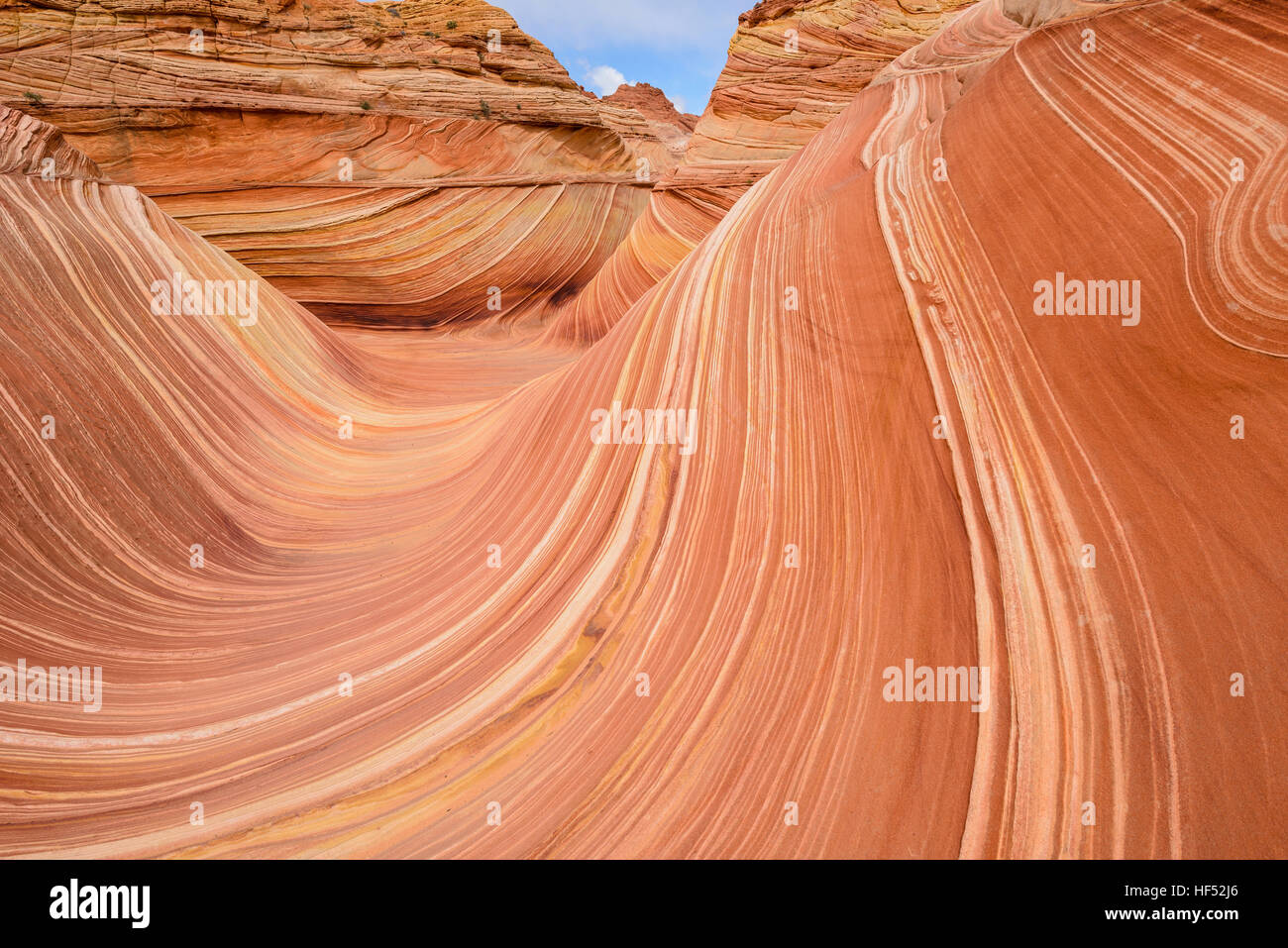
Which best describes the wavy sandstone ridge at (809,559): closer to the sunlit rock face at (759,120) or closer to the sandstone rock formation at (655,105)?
the sunlit rock face at (759,120)

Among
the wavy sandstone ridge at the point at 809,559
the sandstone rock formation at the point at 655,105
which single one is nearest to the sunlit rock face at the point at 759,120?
the wavy sandstone ridge at the point at 809,559

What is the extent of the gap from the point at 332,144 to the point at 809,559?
8104 mm

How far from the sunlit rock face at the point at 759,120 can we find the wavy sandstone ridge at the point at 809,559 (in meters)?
4.22

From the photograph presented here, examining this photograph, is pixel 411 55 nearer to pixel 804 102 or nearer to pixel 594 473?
pixel 804 102

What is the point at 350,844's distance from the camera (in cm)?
139

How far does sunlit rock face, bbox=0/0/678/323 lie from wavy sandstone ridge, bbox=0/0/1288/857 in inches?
187

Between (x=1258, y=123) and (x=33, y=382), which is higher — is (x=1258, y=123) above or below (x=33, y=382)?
above

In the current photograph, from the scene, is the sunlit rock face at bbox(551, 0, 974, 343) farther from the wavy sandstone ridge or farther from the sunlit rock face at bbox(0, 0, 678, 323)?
the wavy sandstone ridge

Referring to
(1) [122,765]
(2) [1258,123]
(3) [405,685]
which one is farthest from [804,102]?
(1) [122,765]

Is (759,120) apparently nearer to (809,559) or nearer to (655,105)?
(809,559)

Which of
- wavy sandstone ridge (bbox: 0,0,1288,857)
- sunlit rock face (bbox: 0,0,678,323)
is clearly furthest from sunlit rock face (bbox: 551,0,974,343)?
wavy sandstone ridge (bbox: 0,0,1288,857)

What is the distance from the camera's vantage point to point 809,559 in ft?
5.82

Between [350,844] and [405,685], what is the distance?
1.53ft

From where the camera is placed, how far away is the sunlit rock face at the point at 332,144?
706cm
